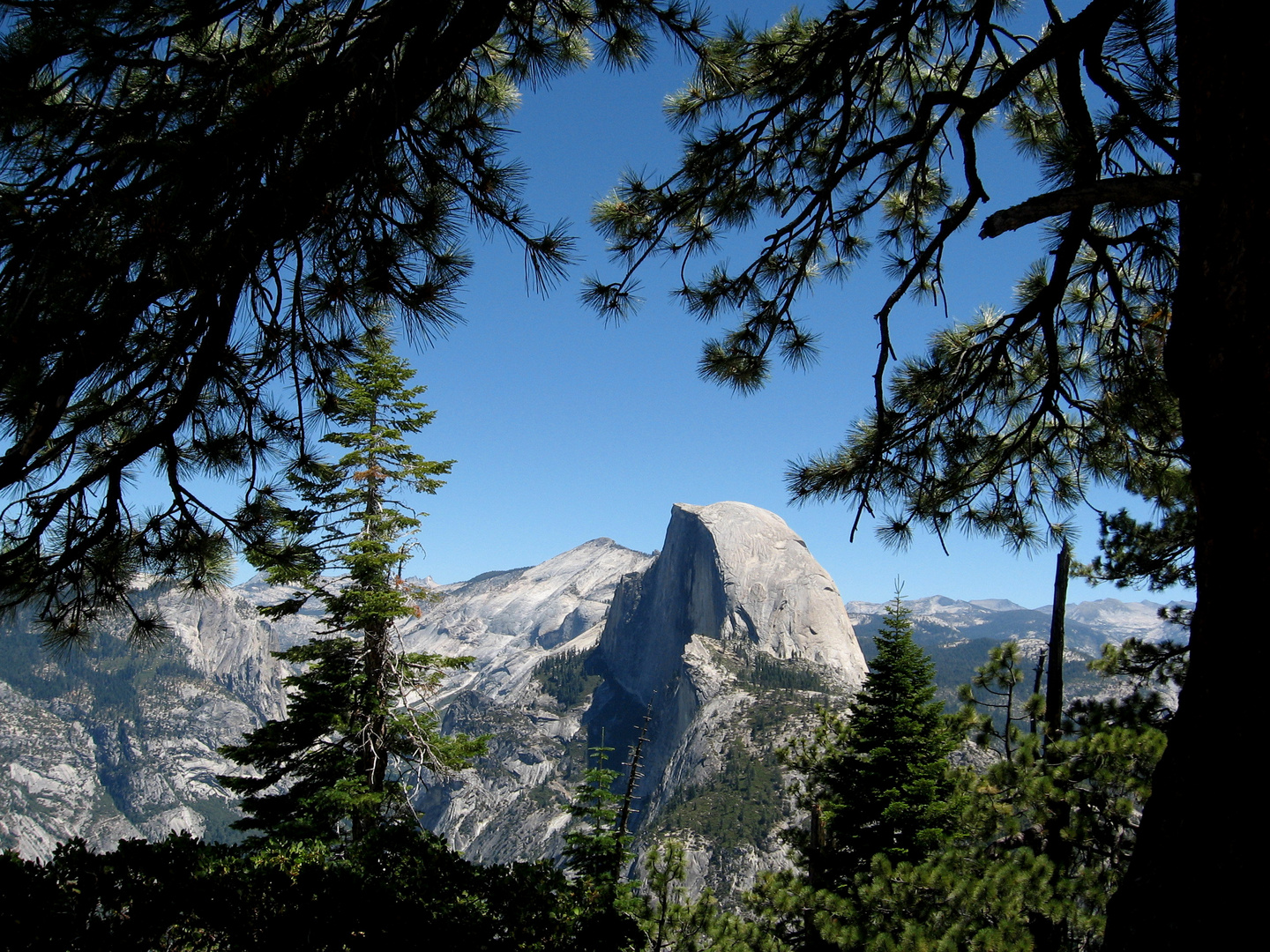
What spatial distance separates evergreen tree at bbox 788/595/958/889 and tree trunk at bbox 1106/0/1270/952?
12326 mm

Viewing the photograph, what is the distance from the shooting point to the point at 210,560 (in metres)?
3.68

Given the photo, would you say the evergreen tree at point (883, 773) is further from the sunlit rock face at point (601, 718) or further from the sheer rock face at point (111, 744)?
the sheer rock face at point (111, 744)

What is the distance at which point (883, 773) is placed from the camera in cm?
1451

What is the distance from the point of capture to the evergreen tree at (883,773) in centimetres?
1363

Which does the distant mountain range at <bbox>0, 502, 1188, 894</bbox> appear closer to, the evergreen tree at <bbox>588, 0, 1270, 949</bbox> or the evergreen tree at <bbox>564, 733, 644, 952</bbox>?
the evergreen tree at <bbox>564, 733, 644, 952</bbox>

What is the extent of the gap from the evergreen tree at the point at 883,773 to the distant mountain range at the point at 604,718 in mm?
62066

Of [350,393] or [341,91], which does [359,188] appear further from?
[350,393]

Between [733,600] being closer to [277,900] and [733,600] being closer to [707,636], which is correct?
[707,636]

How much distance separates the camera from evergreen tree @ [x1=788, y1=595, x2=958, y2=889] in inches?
537

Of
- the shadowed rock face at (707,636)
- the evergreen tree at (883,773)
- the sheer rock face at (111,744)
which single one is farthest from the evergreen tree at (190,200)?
the sheer rock face at (111,744)

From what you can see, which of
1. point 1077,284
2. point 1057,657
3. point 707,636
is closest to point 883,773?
point 1057,657

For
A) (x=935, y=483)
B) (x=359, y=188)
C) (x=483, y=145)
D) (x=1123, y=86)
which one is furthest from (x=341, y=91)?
(x=935, y=483)

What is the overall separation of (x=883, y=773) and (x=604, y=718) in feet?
473

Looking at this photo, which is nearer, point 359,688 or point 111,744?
point 359,688
